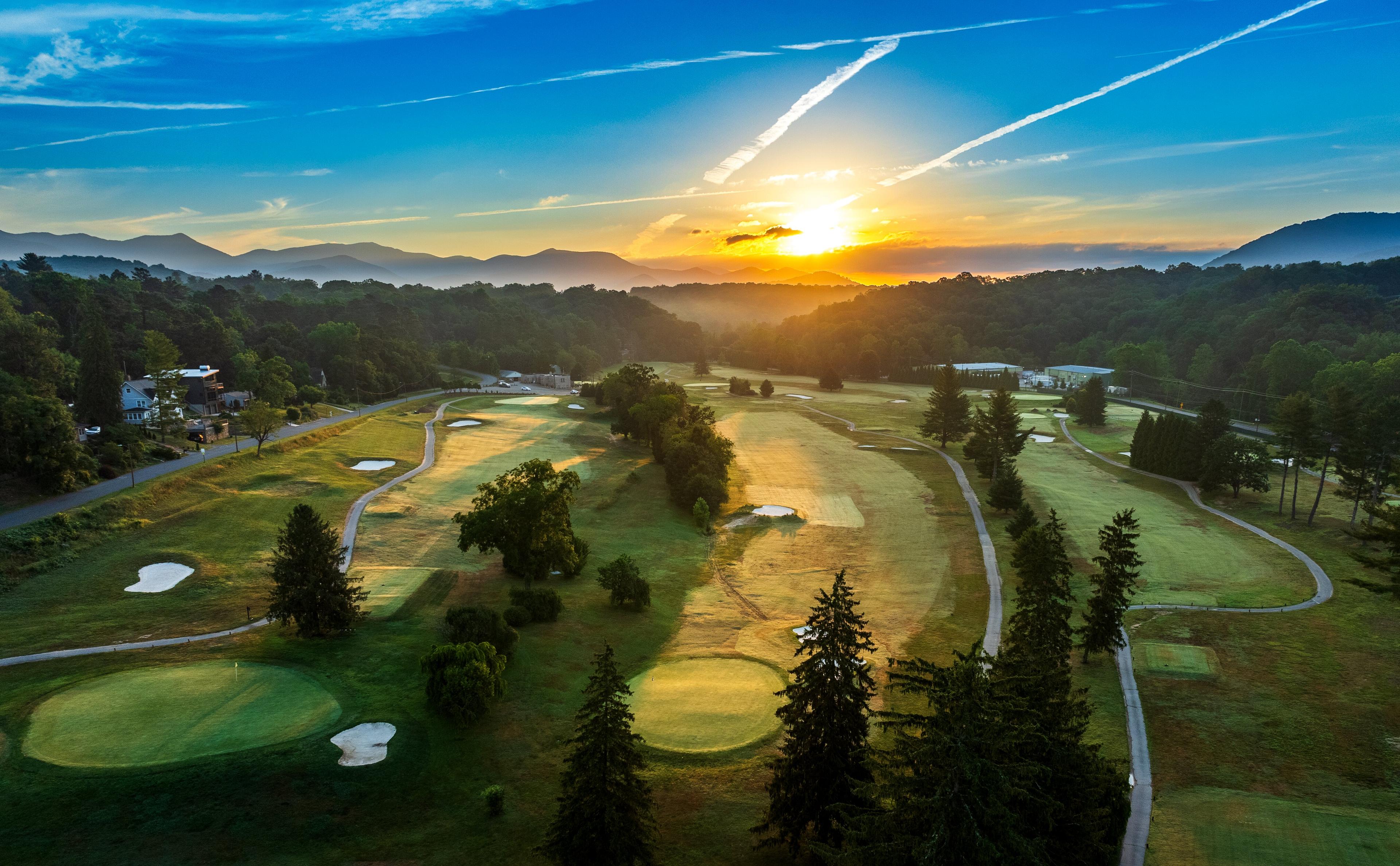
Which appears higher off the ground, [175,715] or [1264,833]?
[175,715]

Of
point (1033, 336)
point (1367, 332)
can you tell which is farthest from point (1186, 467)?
point (1033, 336)

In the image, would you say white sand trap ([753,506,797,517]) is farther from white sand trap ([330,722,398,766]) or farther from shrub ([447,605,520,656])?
white sand trap ([330,722,398,766])

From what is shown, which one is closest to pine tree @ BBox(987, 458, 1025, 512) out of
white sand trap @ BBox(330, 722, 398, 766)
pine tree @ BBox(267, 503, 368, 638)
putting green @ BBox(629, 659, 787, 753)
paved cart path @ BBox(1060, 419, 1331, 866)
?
paved cart path @ BBox(1060, 419, 1331, 866)

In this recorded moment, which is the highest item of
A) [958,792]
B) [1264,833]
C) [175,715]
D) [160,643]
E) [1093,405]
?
[958,792]

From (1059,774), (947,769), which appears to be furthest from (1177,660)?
(947,769)

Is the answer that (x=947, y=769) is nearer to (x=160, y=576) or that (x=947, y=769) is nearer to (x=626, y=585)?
(x=626, y=585)

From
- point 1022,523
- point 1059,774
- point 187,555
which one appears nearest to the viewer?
point 1059,774

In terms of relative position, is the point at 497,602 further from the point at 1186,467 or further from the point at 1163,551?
the point at 1186,467

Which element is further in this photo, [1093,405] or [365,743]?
[1093,405]
